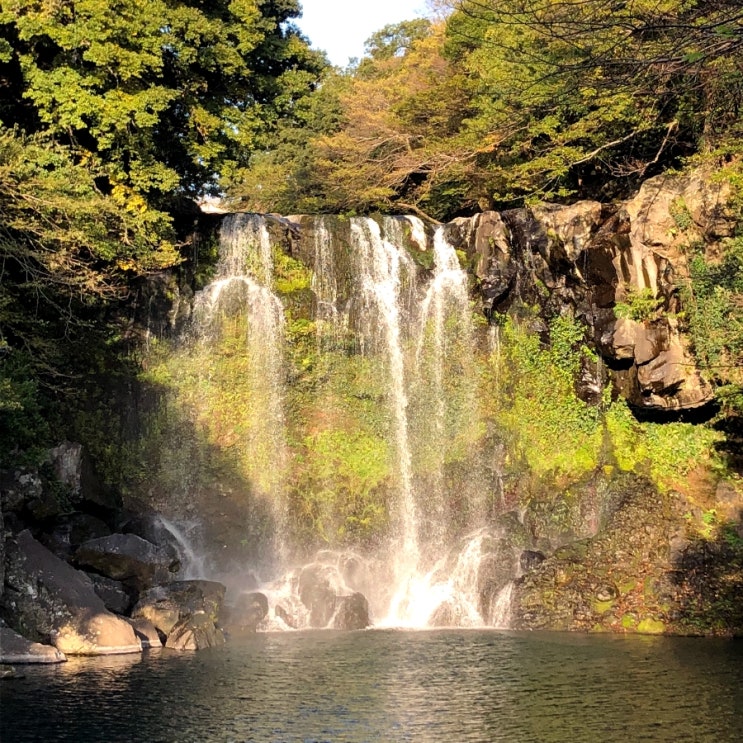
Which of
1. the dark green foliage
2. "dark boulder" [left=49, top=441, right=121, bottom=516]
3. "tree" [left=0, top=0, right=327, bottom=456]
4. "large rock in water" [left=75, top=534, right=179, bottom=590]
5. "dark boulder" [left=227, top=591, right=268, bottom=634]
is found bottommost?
"dark boulder" [left=227, top=591, right=268, bottom=634]

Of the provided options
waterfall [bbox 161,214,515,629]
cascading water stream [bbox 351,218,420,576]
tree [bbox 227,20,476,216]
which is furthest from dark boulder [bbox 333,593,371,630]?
tree [bbox 227,20,476,216]

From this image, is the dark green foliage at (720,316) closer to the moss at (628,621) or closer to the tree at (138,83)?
the moss at (628,621)

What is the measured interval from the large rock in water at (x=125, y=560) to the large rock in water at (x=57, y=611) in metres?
1.89

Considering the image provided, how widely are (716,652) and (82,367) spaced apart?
52.7 feet

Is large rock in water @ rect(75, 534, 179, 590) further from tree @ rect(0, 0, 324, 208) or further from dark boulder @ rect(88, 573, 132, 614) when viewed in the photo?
tree @ rect(0, 0, 324, 208)

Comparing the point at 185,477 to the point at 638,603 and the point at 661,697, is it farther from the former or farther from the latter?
the point at 661,697

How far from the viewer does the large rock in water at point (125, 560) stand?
719 inches

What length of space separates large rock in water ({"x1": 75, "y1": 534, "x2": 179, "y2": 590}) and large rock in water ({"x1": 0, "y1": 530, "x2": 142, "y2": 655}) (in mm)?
1892

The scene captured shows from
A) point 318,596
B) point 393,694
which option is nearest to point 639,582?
point 318,596

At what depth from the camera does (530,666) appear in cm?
1465

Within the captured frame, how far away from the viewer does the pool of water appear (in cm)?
1089

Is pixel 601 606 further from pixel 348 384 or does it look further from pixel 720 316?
pixel 348 384

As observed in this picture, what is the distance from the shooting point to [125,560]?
60.4 feet

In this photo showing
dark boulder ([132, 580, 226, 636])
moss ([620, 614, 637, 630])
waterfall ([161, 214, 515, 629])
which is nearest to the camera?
dark boulder ([132, 580, 226, 636])
